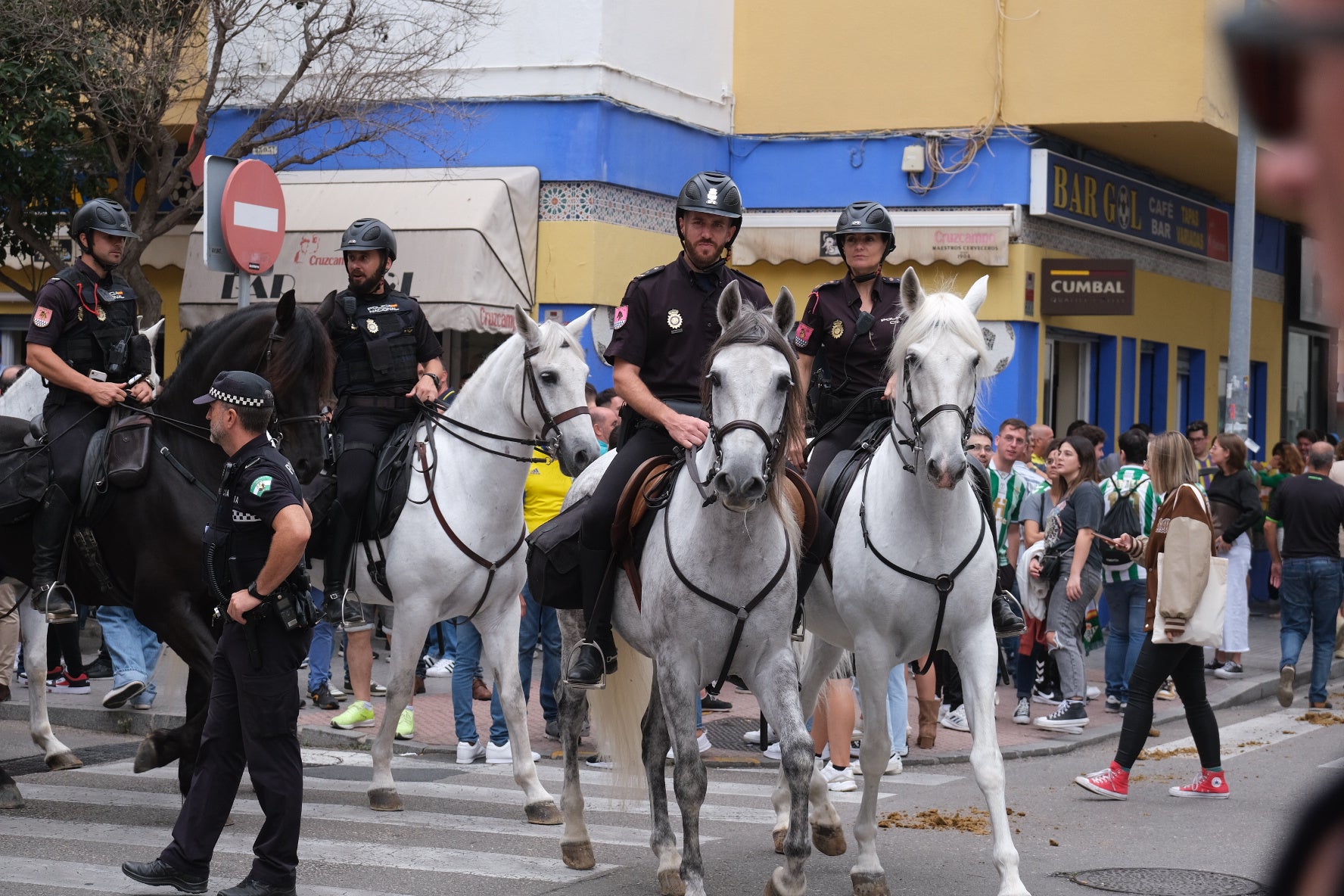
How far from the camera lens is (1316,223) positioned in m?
0.77

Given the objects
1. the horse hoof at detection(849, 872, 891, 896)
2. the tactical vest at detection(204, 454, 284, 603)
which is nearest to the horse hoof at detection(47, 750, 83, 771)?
the tactical vest at detection(204, 454, 284, 603)

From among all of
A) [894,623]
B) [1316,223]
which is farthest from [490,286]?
[1316,223]

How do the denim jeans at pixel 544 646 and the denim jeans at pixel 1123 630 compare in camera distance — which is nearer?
the denim jeans at pixel 544 646

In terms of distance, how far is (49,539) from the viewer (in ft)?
25.6

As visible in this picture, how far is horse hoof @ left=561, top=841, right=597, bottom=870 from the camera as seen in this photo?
271 inches

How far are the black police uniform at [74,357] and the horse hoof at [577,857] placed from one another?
10.4ft

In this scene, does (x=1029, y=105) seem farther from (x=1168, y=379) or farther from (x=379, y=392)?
(x=379, y=392)

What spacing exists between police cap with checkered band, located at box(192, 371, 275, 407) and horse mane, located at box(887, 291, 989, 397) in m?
2.66

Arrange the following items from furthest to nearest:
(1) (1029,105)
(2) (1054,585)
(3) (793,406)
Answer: (1) (1029,105) → (2) (1054,585) → (3) (793,406)

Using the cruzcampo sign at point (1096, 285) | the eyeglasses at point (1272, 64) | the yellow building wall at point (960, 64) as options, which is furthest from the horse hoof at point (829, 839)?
the cruzcampo sign at point (1096, 285)

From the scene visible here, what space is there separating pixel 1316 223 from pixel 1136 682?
855 cm

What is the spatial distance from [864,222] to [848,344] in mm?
608

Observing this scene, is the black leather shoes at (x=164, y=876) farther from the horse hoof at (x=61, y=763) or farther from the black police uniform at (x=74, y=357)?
the horse hoof at (x=61, y=763)

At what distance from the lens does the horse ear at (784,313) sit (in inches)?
232
